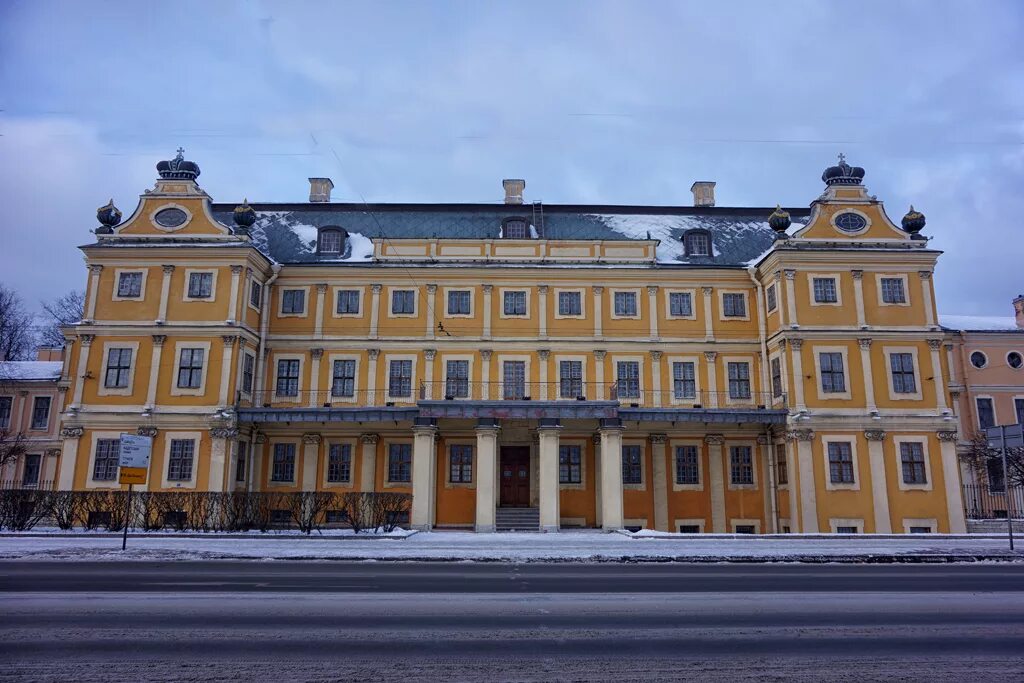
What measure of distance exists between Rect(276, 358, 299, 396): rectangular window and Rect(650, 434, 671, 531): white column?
1677cm

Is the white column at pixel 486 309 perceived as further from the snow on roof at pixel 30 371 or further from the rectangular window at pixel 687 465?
the snow on roof at pixel 30 371

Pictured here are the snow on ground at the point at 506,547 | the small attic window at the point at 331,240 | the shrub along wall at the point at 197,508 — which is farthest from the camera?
the small attic window at the point at 331,240

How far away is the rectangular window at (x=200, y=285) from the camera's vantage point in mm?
31812

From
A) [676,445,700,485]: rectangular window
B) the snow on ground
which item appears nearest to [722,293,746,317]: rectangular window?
[676,445,700,485]: rectangular window

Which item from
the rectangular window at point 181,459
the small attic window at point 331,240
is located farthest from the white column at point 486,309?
the rectangular window at point 181,459

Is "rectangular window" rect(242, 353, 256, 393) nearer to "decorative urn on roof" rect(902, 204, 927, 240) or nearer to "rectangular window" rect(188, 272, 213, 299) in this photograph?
"rectangular window" rect(188, 272, 213, 299)

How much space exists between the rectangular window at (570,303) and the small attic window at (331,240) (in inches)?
438

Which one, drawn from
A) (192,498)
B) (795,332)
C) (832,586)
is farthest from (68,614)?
(795,332)

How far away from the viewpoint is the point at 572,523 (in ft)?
107

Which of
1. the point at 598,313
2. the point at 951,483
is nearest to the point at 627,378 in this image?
the point at 598,313

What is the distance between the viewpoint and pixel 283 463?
33.6 metres

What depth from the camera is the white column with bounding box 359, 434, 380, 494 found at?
33.0 meters

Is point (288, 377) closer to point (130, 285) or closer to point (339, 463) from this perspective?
point (339, 463)

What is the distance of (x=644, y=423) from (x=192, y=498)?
63.1ft
